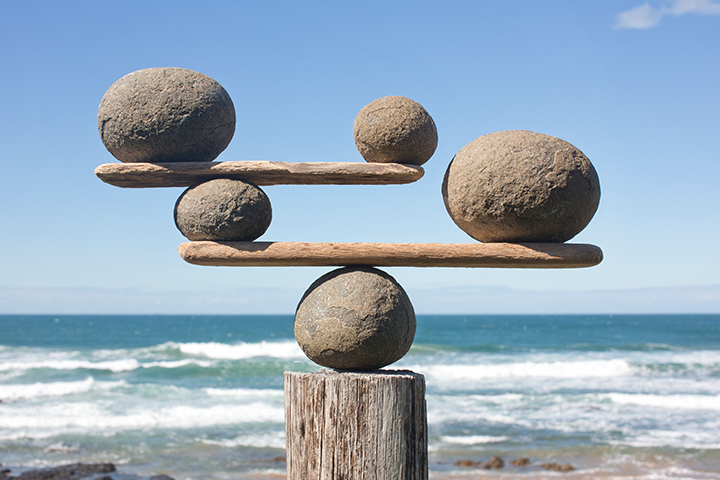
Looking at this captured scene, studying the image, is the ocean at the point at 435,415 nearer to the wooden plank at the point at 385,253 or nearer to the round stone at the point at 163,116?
the wooden plank at the point at 385,253

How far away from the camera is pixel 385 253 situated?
11.2ft

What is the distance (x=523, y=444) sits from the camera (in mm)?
10984

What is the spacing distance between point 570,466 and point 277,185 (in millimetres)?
8271

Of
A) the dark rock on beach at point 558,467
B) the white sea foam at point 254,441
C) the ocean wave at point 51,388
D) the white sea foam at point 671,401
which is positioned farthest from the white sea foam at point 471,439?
the ocean wave at point 51,388

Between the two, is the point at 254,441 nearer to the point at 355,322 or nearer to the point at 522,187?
the point at 355,322

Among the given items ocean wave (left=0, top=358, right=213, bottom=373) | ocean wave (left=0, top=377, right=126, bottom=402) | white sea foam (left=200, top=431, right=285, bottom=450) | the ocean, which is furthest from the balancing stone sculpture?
ocean wave (left=0, top=358, right=213, bottom=373)

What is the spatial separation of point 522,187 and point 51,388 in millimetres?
18163

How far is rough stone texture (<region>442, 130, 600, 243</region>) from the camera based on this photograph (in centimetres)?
336

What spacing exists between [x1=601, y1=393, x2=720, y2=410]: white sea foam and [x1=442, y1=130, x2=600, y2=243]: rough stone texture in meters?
13.2

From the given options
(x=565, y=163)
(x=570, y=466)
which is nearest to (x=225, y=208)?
(x=565, y=163)

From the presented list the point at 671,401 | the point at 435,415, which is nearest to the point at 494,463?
the point at 435,415

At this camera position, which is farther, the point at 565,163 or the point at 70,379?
the point at 70,379

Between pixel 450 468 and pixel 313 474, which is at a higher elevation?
pixel 313 474

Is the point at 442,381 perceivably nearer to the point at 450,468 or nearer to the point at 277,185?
the point at 450,468
